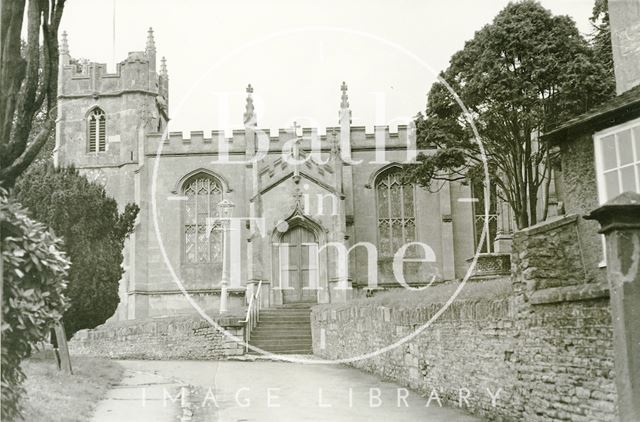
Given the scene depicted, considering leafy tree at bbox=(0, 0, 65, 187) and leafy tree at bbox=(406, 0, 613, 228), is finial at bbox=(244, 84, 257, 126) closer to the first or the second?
leafy tree at bbox=(406, 0, 613, 228)

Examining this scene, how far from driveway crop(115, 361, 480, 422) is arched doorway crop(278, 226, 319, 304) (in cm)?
1017

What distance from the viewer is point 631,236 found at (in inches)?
303

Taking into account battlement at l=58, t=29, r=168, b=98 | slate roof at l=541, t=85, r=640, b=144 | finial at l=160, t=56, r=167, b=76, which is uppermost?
finial at l=160, t=56, r=167, b=76

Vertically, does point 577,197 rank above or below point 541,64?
below

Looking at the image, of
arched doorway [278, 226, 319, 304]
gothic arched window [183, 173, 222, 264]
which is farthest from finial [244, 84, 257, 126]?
arched doorway [278, 226, 319, 304]

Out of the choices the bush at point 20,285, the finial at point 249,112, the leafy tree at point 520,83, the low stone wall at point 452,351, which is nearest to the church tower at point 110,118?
the finial at point 249,112

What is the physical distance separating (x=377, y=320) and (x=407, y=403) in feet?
12.6

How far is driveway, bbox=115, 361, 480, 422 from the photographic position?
12070 mm

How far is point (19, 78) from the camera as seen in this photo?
30.1ft

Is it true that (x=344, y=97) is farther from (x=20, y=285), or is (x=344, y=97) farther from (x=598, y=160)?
(x=20, y=285)

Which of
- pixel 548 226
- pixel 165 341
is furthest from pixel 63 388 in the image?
pixel 165 341

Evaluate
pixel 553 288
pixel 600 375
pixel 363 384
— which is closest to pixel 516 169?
pixel 363 384

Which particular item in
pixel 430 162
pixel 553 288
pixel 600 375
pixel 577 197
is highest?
pixel 430 162

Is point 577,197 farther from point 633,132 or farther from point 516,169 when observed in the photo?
point 516,169
